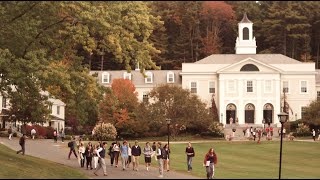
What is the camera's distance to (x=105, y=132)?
6200 cm

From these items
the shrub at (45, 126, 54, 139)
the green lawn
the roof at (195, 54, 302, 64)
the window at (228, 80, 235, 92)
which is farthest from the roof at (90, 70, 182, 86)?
the green lawn

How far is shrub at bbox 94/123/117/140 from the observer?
6141cm

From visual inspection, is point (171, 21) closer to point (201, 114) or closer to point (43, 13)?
point (201, 114)

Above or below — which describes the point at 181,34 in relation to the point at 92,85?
above

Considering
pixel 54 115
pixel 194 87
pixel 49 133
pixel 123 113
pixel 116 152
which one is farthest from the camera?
pixel 194 87

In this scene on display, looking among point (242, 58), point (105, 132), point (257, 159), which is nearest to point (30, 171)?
point (257, 159)

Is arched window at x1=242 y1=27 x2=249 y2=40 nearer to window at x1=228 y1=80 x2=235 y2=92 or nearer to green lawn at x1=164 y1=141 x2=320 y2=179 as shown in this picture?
window at x1=228 y1=80 x2=235 y2=92

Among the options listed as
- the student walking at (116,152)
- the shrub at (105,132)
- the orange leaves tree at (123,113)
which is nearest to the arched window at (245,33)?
the orange leaves tree at (123,113)

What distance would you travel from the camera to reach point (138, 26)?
84.5 feet

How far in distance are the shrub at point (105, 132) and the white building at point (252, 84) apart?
66.7ft

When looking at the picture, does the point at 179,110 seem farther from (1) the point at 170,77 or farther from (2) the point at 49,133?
(1) the point at 170,77

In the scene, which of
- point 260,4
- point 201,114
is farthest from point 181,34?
point 201,114

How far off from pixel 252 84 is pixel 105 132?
27.0 metres

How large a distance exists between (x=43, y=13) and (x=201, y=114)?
43520mm
